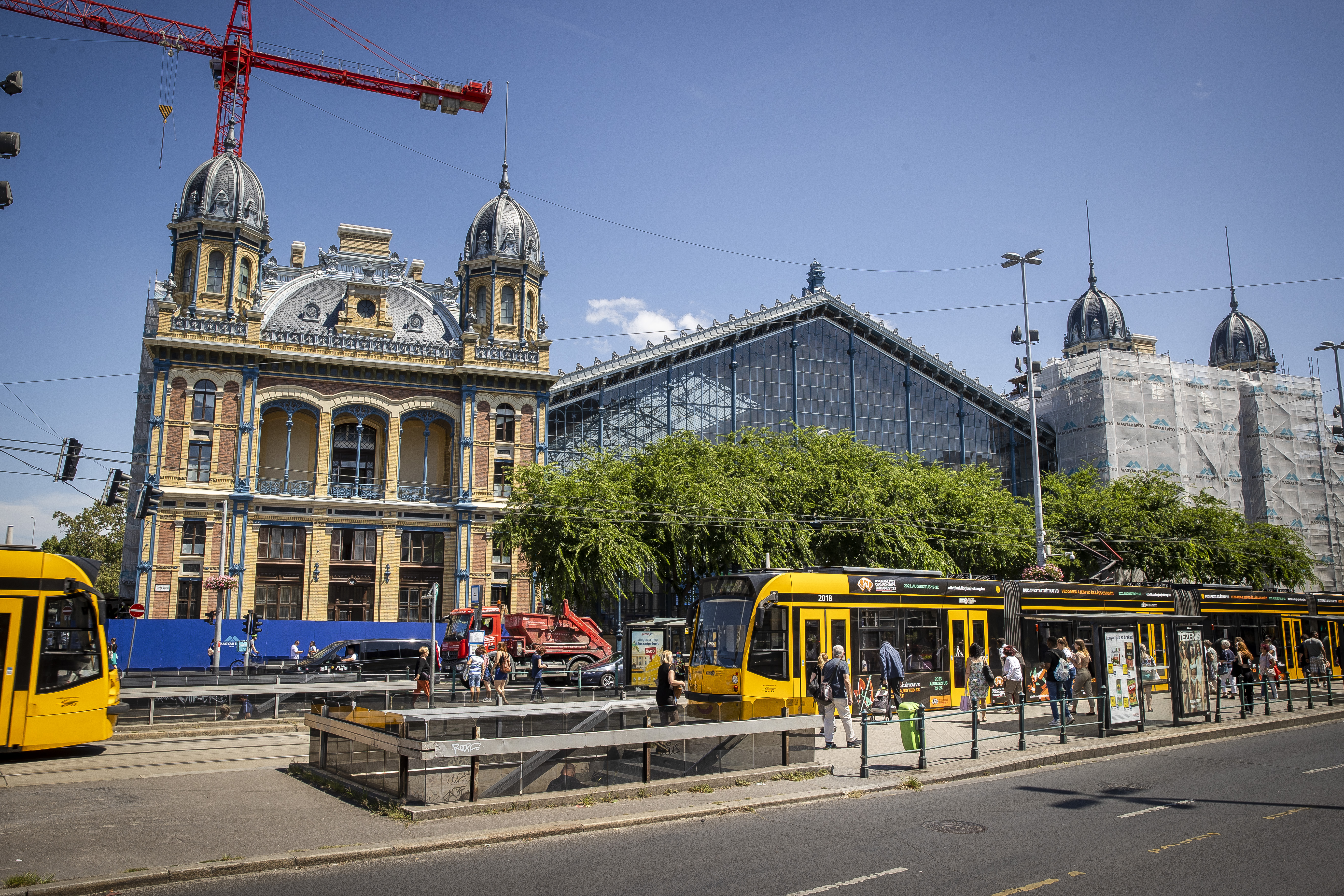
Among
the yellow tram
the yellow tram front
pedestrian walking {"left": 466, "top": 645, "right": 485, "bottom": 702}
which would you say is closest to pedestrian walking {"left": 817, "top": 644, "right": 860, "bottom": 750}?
the yellow tram front

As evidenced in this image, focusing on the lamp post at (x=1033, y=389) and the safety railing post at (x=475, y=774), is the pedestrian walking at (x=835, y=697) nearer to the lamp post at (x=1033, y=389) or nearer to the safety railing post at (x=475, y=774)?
the safety railing post at (x=475, y=774)

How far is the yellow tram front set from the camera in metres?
19.1

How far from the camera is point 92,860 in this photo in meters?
9.22

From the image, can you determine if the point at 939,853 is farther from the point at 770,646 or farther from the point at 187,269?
the point at 187,269

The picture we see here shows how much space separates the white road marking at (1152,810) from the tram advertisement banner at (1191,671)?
816cm

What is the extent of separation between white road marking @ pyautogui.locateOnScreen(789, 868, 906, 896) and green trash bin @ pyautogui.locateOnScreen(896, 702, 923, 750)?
6.25m

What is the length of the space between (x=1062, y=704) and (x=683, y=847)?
412 inches

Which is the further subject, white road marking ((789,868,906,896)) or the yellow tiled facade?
the yellow tiled facade

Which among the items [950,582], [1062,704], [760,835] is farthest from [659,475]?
[760,835]

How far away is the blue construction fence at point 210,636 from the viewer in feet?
120

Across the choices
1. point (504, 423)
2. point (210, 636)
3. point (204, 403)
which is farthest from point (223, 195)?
point (210, 636)

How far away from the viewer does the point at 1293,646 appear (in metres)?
32.0

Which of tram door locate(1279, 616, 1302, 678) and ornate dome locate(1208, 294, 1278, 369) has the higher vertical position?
ornate dome locate(1208, 294, 1278, 369)

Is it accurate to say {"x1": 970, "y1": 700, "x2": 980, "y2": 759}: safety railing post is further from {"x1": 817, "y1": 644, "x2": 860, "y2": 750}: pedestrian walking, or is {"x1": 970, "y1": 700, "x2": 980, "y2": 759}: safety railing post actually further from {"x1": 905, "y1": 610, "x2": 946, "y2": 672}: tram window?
{"x1": 905, "y1": 610, "x2": 946, "y2": 672}: tram window
